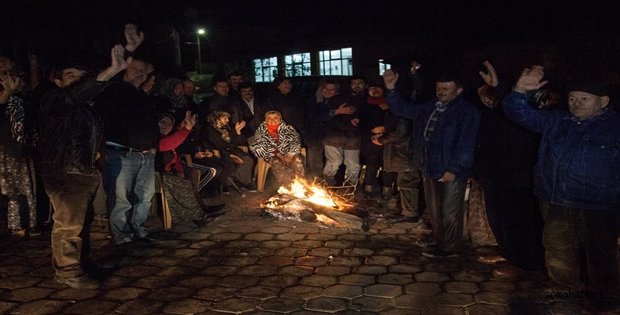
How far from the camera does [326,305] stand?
183 inches

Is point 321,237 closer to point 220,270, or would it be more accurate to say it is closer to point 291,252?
point 291,252

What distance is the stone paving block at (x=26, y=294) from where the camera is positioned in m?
4.86

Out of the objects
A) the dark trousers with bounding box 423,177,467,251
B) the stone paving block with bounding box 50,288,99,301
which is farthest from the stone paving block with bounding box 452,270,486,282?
the stone paving block with bounding box 50,288,99,301

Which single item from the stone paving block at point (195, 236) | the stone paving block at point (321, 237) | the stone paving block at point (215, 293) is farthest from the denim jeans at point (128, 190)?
the stone paving block at point (321, 237)

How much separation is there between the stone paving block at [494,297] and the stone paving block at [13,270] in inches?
190

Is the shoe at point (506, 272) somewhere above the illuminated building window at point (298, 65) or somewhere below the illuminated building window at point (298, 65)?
below

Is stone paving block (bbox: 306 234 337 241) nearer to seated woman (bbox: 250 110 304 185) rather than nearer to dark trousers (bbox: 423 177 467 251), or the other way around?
dark trousers (bbox: 423 177 467 251)

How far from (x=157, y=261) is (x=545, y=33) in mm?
9351

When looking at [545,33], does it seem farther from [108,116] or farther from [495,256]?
[108,116]

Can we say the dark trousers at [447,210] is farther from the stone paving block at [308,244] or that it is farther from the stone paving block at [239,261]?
the stone paving block at [239,261]

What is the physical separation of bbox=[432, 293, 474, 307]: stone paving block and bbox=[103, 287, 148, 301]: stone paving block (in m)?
2.89

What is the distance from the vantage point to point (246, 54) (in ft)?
92.8

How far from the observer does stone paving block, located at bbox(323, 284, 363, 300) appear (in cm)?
486

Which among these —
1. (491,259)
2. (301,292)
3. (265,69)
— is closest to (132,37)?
(301,292)
